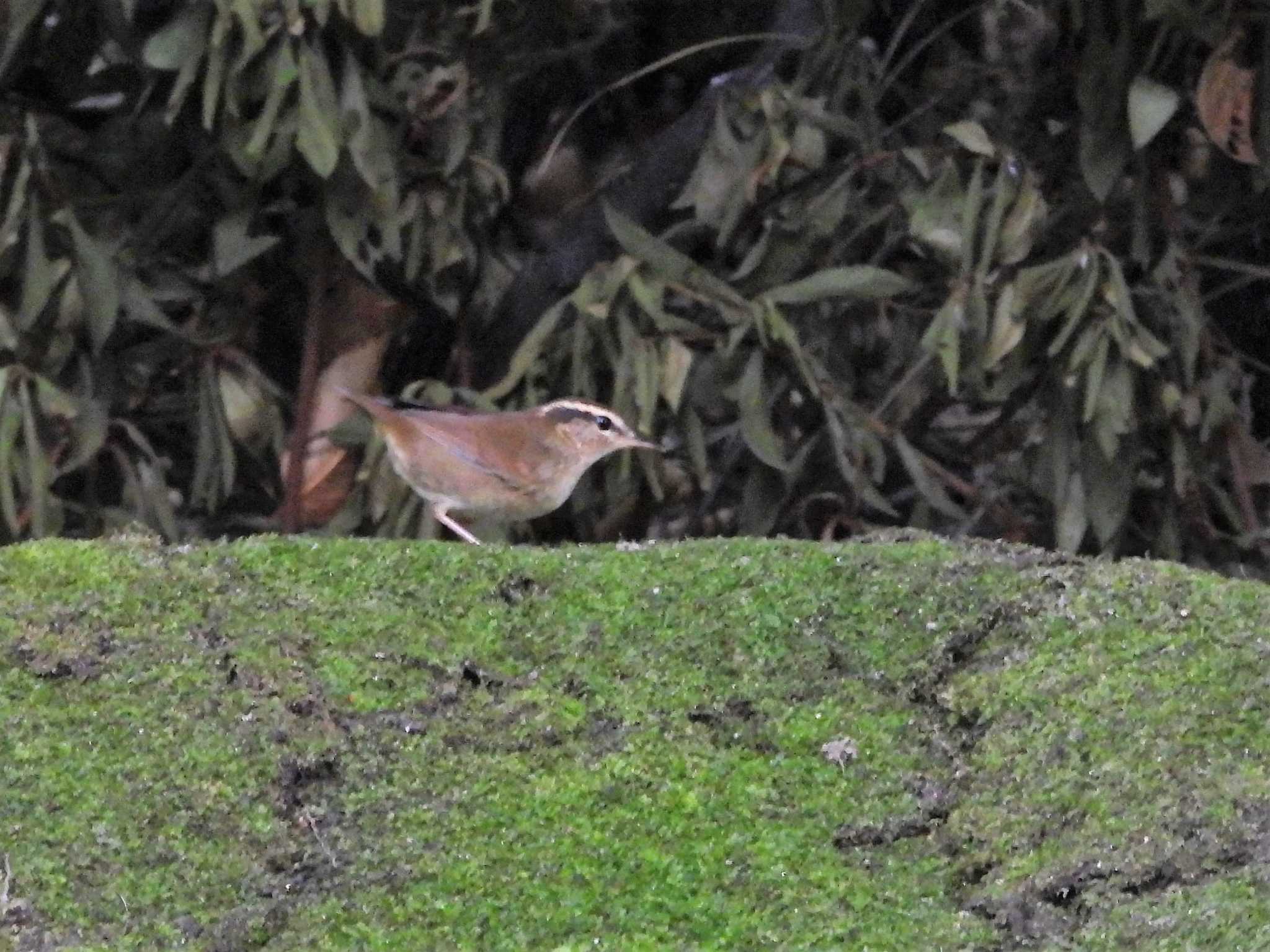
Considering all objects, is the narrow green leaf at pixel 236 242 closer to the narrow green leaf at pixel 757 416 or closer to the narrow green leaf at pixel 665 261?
the narrow green leaf at pixel 665 261

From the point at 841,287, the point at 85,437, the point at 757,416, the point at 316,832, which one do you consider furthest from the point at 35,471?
the point at 316,832

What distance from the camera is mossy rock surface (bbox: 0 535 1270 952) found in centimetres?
281

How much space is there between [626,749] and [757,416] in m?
2.76

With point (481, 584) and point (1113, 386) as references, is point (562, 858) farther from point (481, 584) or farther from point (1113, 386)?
point (1113, 386)

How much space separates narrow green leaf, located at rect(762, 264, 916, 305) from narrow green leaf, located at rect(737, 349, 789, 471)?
0.18 meters

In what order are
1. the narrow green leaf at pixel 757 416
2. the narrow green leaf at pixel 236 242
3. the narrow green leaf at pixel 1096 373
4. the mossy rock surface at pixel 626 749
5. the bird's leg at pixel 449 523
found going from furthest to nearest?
the narrow green leaf at pixel 236 242 → the narrow green leaf at pixel 757 416 → the narrow green leaf at pixel 1096 373 → the bird's leg at pixel 449 523 → the mossy rock surface at pixel 626 749

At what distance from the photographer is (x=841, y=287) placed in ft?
19.5

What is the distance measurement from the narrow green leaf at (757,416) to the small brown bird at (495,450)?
1.15 feet

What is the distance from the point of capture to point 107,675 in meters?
3.23

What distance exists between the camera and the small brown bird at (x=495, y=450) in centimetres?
554

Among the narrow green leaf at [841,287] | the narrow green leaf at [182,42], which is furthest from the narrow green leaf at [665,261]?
the narrow green leaf at [182,42]

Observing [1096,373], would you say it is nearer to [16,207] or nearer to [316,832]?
[16,207]

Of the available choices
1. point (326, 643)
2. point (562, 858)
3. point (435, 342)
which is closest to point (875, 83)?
point (435, 342)

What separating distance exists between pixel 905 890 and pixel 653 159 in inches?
161
